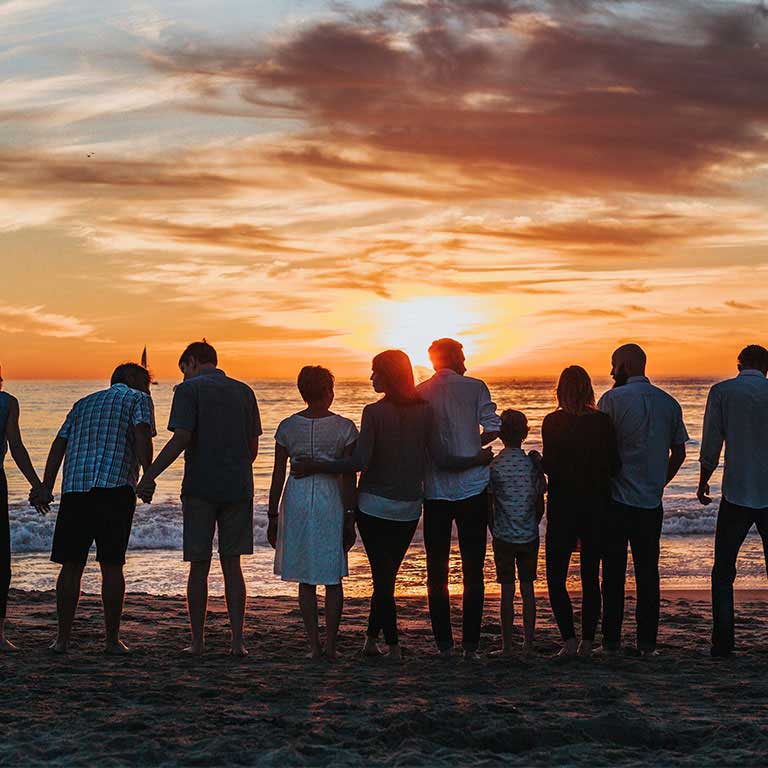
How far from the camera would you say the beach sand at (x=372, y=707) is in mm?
4547

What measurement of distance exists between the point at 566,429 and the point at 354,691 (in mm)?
2014

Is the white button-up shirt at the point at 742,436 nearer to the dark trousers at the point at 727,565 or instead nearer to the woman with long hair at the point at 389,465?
the dark trousers at the point at 727,565

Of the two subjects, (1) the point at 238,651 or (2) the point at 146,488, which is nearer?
(2) the point at 146,488

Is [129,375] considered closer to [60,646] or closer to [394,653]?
[60,646]

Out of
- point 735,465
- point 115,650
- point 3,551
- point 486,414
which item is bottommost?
point 115,650

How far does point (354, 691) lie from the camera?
5.63 m

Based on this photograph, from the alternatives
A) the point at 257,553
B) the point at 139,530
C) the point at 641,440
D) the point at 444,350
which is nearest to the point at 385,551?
the point at 444,350

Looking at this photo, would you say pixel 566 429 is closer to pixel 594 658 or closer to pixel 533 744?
pixel 594 658

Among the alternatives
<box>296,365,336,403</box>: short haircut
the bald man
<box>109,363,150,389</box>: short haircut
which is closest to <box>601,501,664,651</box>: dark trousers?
the bald man

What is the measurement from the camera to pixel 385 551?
255 inches

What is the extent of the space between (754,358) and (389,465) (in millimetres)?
2437

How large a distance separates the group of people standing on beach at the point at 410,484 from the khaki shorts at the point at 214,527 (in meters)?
0.01

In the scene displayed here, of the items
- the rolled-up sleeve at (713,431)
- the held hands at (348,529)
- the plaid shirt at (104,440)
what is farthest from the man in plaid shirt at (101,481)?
the rolled-up sleeve at (713,431)

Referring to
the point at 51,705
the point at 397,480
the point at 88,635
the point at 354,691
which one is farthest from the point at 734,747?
the point at 88,635
